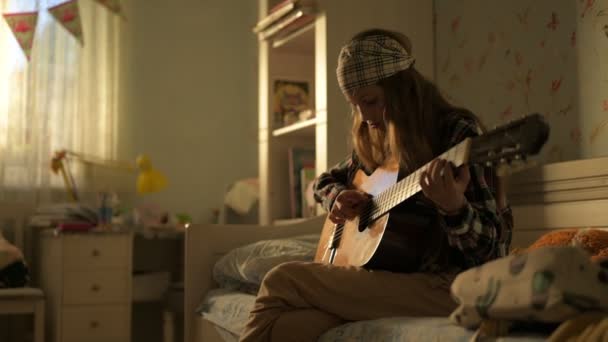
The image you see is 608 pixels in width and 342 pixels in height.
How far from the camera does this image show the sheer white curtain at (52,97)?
3.34 meters

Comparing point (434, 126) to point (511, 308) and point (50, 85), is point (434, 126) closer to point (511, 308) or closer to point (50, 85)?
point (511, 308)

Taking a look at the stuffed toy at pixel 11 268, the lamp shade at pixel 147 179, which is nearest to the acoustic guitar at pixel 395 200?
the stuffed toy at pixel 11 268

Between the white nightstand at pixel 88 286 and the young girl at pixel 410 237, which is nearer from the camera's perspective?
the young girl at pixel 410 237

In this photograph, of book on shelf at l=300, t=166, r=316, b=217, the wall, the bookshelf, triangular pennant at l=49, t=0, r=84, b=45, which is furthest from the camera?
the wall

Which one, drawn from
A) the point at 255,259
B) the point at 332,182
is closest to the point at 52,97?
the point at 255,259

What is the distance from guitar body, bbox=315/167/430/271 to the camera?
148 centimetres

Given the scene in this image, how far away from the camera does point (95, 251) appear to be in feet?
10.0

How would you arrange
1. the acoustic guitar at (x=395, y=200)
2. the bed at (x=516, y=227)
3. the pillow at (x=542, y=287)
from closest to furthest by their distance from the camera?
the pillow at (x=542, y=287) < the acoustic guitar at (x=395, y=200) < the bed at (x=516, y=227)

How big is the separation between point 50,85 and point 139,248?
85 centimetres

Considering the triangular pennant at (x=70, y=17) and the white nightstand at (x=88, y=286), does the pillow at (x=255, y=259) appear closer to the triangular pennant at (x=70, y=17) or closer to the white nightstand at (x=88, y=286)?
the white nightstand at (x=88, y=286)

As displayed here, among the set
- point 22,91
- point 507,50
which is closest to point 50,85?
point 22,91

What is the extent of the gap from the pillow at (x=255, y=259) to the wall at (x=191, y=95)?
4.83ft

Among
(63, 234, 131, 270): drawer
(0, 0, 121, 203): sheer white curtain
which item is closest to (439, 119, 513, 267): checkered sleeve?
(63, 234, 131, 270): drawer

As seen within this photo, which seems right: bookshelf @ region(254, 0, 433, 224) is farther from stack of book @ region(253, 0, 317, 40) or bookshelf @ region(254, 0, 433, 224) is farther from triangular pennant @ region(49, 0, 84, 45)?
triangular pennant @ region(49, 0, 84, 45)
